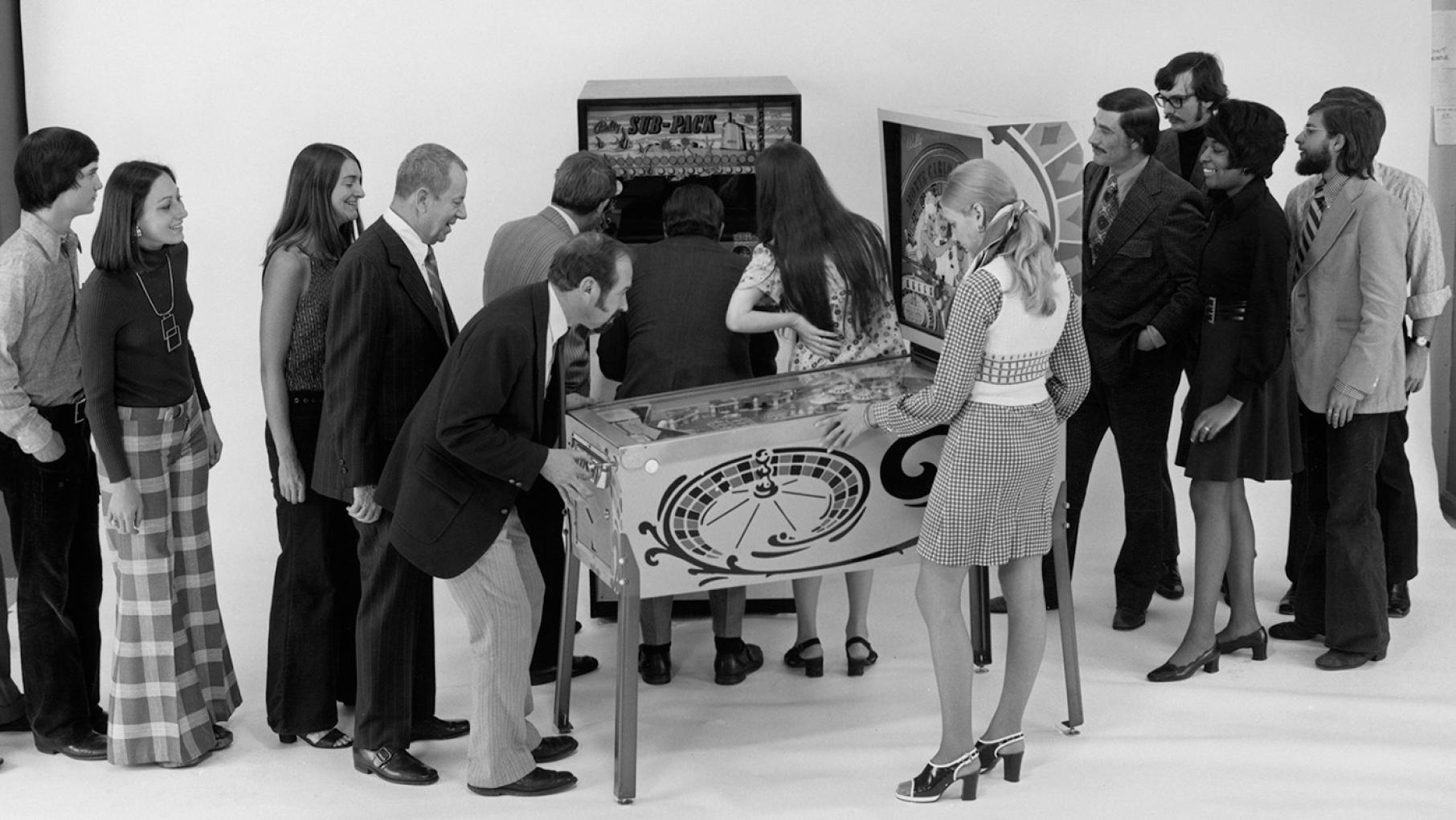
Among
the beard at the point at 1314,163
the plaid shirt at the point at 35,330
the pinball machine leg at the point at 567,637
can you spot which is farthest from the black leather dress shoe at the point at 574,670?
the beard at the point at 1314,163

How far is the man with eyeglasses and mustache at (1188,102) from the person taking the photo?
5457 mm

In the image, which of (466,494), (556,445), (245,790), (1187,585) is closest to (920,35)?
(1187,585)

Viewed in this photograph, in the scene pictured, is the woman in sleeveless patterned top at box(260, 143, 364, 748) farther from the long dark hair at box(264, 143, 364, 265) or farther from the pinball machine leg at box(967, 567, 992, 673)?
the pinball machine leg at box(967, 567, 992, 673)

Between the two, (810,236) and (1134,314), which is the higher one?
(810,236)

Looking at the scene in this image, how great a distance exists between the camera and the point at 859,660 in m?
5.05

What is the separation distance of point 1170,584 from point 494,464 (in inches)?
115

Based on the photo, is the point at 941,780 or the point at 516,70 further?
the point at 516,70

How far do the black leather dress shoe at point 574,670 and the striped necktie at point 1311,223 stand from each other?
2.55 meters

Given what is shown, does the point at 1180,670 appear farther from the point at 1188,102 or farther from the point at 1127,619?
the point at 1188,102

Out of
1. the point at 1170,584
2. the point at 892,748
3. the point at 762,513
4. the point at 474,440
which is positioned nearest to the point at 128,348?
the point at 474,440

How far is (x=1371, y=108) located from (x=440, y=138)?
3399 mm

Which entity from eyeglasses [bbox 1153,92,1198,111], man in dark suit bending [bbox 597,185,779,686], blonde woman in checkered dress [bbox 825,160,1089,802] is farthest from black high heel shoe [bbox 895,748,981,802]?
eyeglasses [bbox 1153,92,1198,111]

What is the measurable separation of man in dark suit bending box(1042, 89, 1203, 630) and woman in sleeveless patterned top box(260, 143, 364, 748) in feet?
7.66

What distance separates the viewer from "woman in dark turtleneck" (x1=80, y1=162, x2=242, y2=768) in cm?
416
